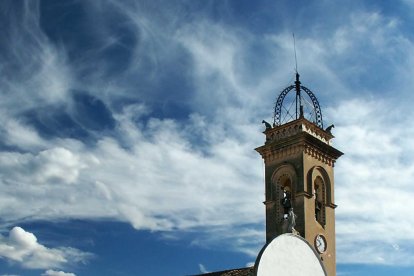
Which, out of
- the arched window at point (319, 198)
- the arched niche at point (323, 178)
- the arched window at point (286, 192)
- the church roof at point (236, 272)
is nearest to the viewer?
the church roof at point (236, 272)

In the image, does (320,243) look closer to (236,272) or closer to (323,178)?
(323,178)

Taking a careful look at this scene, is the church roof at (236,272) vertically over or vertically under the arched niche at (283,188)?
under

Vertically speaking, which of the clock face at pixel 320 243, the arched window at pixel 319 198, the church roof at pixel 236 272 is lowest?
the church roof at pixel 236 272

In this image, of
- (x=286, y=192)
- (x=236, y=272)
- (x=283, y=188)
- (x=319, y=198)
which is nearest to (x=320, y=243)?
(x=319, y=198)

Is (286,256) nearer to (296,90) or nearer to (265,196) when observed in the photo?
(265,196)

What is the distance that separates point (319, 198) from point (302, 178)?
4.98 ft

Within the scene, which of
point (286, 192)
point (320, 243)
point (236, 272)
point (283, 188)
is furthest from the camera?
point (283, 188)

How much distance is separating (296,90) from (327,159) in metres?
3.12

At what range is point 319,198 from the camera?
2614 cm

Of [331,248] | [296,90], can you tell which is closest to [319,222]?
[331,248]

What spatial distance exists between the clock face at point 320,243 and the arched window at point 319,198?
2.27ft

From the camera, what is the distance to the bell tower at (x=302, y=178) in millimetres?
24938

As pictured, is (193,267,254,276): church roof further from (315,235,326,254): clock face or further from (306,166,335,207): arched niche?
(306,166,335,207): arched niche

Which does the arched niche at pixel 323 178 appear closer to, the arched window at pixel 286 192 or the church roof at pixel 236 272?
the arched window at pixel 286 192
